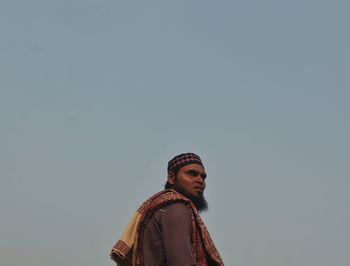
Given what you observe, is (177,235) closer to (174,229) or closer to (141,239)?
(174,229)

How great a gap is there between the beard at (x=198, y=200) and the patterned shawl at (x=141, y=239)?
5.4 inches

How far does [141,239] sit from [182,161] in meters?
0.89

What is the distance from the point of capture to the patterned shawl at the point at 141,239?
25.6ft

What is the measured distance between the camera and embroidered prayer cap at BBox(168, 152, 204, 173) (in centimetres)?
813

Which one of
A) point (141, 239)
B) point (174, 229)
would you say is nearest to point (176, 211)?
point (174, 229)

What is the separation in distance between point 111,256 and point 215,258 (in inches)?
39.9

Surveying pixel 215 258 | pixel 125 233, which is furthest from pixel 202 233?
pixel 125 233

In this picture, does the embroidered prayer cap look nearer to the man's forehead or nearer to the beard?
the man's forehead

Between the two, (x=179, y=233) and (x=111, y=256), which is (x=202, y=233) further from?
(x=111, y=256)

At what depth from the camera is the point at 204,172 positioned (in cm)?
817

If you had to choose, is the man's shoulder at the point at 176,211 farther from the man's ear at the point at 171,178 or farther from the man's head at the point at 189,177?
the man's ear at the point at 171,178

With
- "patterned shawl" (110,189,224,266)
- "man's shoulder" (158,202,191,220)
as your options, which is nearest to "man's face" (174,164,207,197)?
"patterned shawl" (110,189,224,266)

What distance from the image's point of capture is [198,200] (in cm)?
813

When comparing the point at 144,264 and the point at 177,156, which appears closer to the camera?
the point at 144,264
